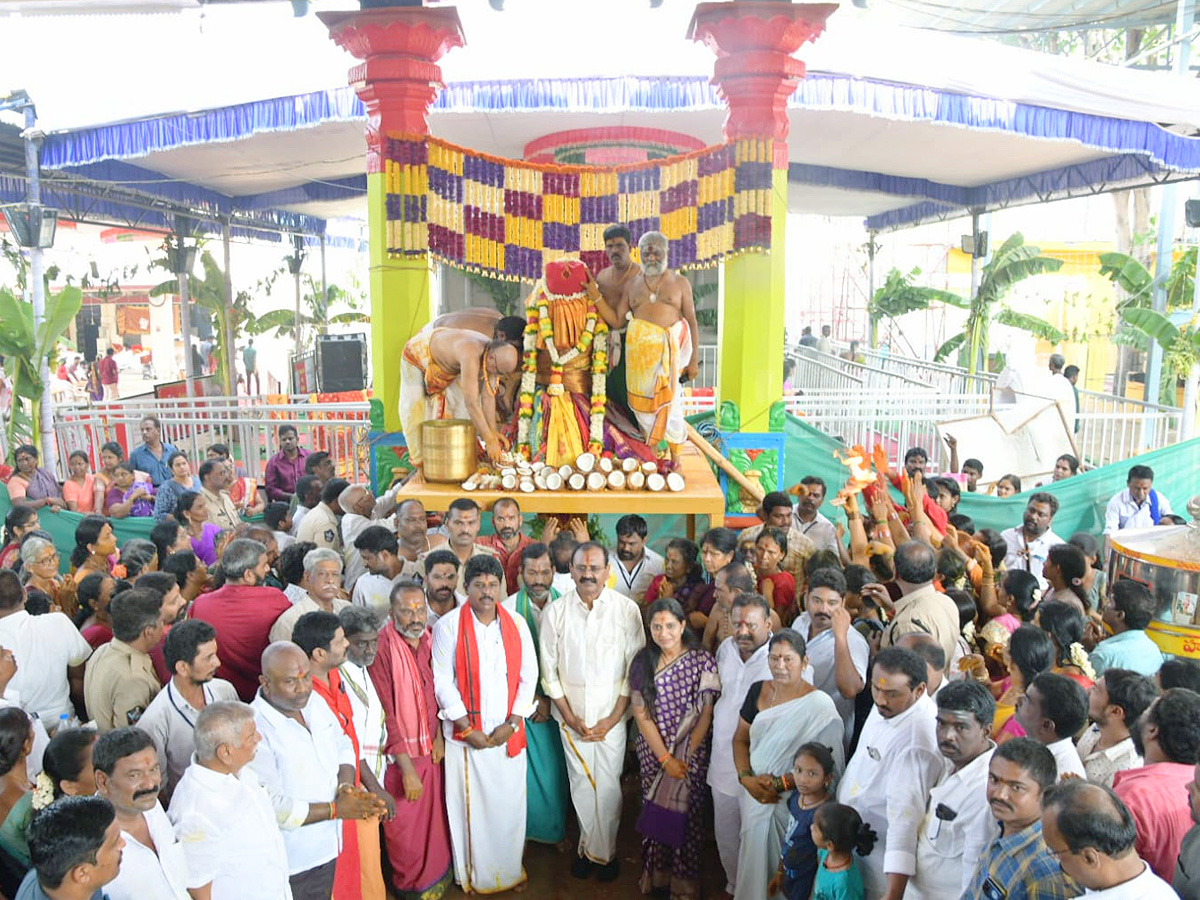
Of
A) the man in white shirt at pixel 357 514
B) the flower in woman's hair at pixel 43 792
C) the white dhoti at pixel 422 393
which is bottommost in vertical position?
the flower in woman's hair at pixel 43 792

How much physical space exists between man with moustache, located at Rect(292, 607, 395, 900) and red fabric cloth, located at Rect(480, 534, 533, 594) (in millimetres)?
1333

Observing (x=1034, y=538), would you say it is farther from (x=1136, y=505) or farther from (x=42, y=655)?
(x=42, y=655)

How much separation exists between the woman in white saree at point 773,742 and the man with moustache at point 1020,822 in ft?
2.84

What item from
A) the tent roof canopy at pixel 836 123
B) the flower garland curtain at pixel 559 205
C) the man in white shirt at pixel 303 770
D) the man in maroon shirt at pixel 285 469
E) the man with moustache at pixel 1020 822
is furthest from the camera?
the tent roof canopy at pixel 836 123

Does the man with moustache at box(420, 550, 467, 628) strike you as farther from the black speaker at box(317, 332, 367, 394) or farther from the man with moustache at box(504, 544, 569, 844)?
the black speaker at box(317, 332, 367, 394)

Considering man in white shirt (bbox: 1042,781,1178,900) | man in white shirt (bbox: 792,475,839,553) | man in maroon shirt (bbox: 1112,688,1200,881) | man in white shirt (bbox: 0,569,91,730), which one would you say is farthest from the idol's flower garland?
man in white shirt (bbox: 1042,781,1178,900)

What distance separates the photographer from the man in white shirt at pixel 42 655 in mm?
3609

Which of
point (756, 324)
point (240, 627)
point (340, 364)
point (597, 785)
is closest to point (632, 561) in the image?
point (597, 785)

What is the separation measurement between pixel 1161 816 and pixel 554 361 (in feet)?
12.3

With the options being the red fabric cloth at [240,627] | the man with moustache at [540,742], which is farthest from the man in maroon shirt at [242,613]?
the man with moustache at [540,742]

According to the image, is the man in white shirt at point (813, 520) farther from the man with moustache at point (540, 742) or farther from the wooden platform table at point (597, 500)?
the man with moustache at point (540, 742)

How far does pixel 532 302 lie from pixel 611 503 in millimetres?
1270

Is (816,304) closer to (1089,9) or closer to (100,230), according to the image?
(1089,9)

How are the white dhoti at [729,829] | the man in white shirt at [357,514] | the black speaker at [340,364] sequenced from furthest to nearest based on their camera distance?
the black speaker at [340,364], the man in white shirt at [357,514], the white dhoti at [729,829]
